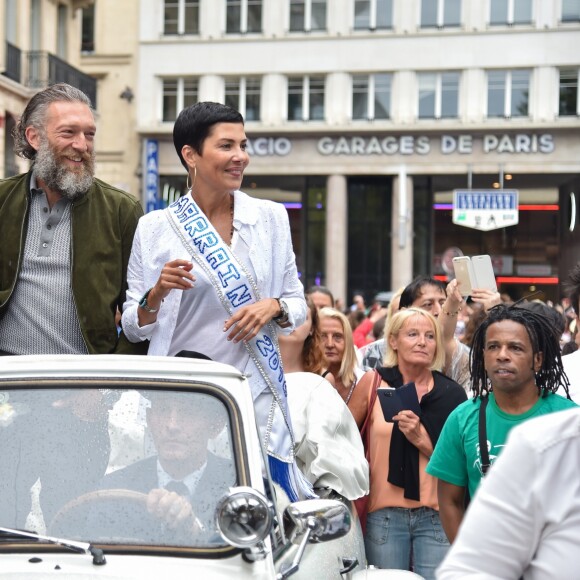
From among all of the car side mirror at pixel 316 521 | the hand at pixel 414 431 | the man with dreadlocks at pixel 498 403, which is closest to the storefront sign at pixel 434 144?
the hand at pixel 414 431

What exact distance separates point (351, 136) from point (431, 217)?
4369 millimetres

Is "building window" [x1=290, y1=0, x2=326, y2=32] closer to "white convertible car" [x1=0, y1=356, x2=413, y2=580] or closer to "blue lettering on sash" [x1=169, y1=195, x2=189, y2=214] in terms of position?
"blue lettering on sash" [x1=169, y1=195, x2=189, y2=214]

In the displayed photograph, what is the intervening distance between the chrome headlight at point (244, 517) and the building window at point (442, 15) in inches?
1655

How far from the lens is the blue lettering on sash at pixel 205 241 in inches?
206

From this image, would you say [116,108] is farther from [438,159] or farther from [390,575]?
[390,575]

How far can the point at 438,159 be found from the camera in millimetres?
44656

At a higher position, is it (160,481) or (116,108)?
(116,108)

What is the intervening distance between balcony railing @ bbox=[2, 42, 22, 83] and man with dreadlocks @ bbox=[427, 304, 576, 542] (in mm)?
28349

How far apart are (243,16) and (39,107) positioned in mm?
40822

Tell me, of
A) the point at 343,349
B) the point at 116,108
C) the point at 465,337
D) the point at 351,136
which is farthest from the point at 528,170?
the point at 343,349

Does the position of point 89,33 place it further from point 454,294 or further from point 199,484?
point 199,484

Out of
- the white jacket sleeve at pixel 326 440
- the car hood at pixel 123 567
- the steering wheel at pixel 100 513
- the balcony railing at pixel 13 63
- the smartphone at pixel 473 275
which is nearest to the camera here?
the car hood at pixel 123 567

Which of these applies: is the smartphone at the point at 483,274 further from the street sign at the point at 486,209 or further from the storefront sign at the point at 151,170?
the storefront sign at the point at 151,170

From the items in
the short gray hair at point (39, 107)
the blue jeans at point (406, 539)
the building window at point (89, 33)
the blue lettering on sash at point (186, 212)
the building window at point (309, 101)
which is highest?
the building window at point (89, 33)
